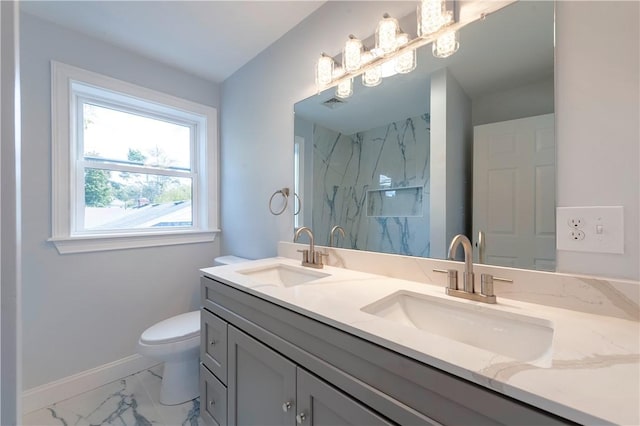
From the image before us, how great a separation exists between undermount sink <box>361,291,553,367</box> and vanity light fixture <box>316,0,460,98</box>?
0.98m

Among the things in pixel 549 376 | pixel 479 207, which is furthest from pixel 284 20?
pixel 549 376

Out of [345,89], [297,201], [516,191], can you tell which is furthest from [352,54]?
[516,191]

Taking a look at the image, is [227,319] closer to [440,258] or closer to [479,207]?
[440,258]

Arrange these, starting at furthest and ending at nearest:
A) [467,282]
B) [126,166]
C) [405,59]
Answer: [126,166] → [405,59] → [467,282]

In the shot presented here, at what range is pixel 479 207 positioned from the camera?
1.02 metres

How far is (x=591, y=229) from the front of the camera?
2.61ft

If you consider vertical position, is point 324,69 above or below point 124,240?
above

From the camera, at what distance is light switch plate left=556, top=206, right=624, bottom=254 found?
0.76 meters

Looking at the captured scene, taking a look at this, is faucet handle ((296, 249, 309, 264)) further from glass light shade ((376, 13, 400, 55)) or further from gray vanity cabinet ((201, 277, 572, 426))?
glass light shade ((376, 13, 400, 55))

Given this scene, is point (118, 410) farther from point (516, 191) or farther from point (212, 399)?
point (516, 191)

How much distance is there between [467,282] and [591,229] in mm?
379

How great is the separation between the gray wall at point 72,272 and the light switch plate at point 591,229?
2.33m

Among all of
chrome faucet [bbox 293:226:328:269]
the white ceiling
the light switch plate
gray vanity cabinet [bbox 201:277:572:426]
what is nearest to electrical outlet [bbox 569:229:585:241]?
the light switch plate

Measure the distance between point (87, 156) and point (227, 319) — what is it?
63.3 inches
